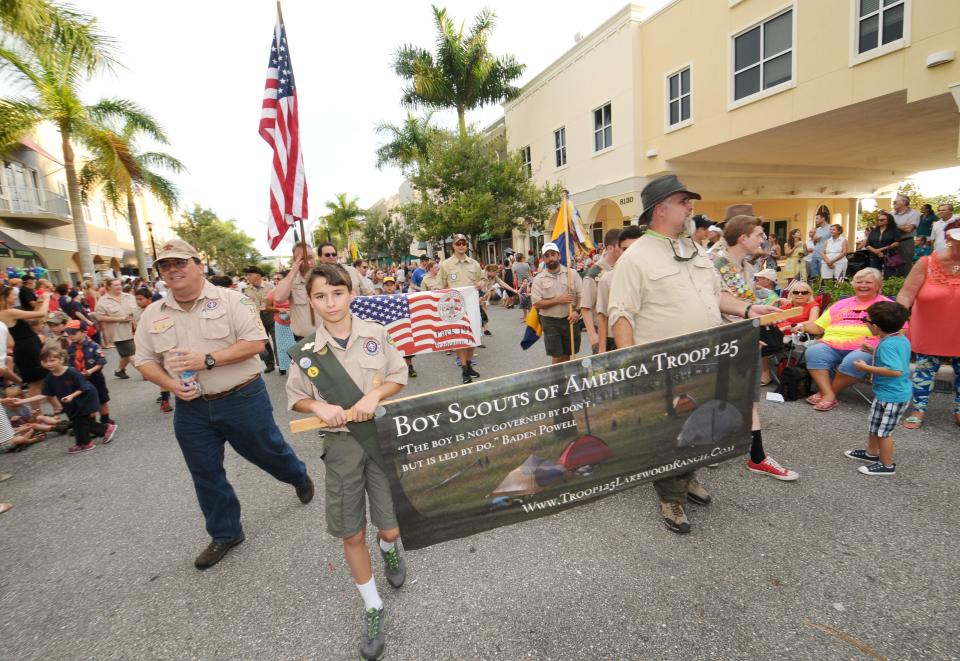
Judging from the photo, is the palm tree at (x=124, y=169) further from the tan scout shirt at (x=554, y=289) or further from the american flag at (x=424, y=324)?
the tan scout shirt at (x=554, y=289)

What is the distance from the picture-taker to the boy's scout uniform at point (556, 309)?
5.69 meters

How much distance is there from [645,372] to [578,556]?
1.25 metres

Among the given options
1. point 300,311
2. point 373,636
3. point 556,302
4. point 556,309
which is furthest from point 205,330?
point 556,309

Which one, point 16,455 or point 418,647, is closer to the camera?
point 418,647

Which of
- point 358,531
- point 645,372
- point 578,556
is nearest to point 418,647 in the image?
point 358,531

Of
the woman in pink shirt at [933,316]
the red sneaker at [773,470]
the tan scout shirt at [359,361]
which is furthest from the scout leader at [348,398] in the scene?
the woman in pink shirt at [933,316]

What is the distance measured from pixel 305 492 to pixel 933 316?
19.0ft

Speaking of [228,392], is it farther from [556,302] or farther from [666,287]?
[556,302]

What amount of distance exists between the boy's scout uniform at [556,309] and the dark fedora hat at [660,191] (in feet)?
8.54

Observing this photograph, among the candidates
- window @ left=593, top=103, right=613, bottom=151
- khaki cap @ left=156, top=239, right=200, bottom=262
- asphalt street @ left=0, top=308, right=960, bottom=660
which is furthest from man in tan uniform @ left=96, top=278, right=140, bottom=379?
window @ left=593, top=103, right=613, bottom=151

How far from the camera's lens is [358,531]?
2.24m

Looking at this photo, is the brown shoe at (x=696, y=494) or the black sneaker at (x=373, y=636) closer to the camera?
the black sneaker at (x=373, y=636)

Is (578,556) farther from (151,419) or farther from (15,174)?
(15,174)

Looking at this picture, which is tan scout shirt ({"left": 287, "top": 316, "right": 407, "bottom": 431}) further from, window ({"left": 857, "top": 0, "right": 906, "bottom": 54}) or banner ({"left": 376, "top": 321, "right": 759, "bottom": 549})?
window ({"left": 857, "top": 0, "right": 906, "bottom": 54})
